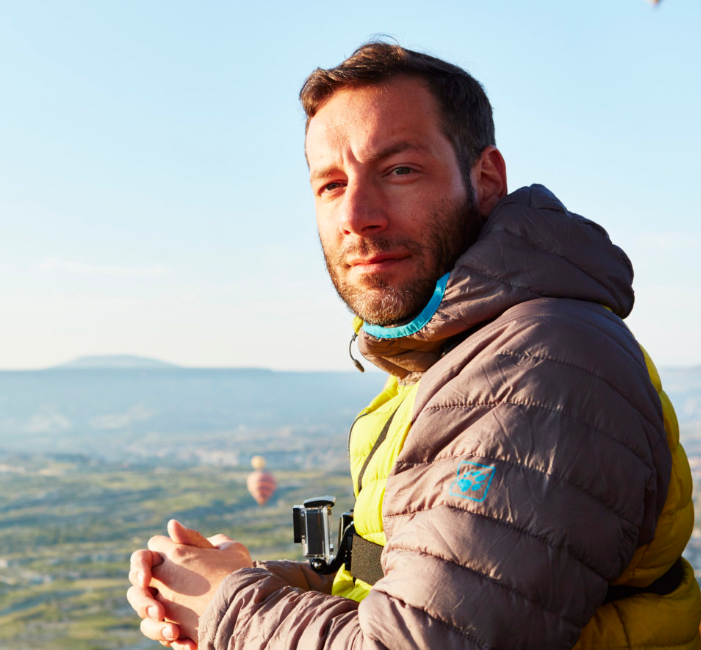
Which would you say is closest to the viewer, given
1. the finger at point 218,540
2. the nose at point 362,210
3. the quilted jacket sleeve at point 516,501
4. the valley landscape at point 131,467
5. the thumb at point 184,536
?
the quilted jacket sleeve at point 516,501

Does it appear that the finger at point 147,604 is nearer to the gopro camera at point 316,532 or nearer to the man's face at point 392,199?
the gopro camera at point 316,532

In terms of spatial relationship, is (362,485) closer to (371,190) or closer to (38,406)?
(371,190)

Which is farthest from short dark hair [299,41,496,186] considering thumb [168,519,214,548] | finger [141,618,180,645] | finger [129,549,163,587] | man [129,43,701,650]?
→ finger [141,618,180,645]

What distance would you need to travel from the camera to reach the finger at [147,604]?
1936 millimetres

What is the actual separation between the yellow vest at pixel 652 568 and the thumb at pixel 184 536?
507 mm

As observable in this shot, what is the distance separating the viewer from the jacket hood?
1.65 meters

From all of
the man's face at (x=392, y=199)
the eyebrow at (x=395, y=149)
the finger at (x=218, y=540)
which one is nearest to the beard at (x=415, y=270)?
the man's face at (x=392, y=199)

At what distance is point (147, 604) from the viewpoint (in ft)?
6.45

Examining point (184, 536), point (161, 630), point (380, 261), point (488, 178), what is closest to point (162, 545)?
point (184, 536)

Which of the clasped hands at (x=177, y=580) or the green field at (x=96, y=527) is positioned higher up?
the clasped hands at (x=177, y=580)

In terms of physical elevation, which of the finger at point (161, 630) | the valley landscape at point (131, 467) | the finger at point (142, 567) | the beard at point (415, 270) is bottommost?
the valley landscape at point (131, 467)

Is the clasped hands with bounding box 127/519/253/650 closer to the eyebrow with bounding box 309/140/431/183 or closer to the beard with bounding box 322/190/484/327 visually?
the beard with bounding box 322/190/484/327

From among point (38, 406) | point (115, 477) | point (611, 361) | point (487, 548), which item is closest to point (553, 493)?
point (487, 548)

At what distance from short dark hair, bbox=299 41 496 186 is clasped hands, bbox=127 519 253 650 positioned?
4.18 feet
